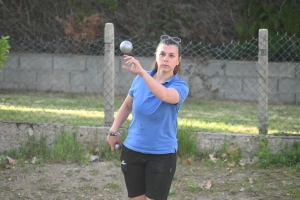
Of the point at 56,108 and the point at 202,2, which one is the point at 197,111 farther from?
the point at 202,2

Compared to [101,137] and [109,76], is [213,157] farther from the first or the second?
[109,76]

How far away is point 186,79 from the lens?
1119 cm

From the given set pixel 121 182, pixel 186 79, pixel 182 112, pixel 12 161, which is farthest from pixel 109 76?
pixel 186 79

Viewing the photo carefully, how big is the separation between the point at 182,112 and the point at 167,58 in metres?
5.59

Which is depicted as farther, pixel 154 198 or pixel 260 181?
pixel 260 181

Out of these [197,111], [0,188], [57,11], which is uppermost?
[57,11]

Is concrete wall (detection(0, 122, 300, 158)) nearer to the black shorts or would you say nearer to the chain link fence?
the chain link fence

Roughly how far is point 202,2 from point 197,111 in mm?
3087

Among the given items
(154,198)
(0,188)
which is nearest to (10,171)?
(0,188)

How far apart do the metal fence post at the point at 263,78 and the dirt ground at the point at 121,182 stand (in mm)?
581

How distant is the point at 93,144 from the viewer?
731 centimetres

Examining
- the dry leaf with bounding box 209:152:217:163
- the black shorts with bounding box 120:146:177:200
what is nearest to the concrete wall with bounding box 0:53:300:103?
the dry leaf with bounding box 209:152:217:163

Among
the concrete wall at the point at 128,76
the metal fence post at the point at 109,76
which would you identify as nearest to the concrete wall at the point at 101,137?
the metal fence post at the point at 109,76

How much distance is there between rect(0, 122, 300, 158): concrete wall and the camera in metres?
7.04
